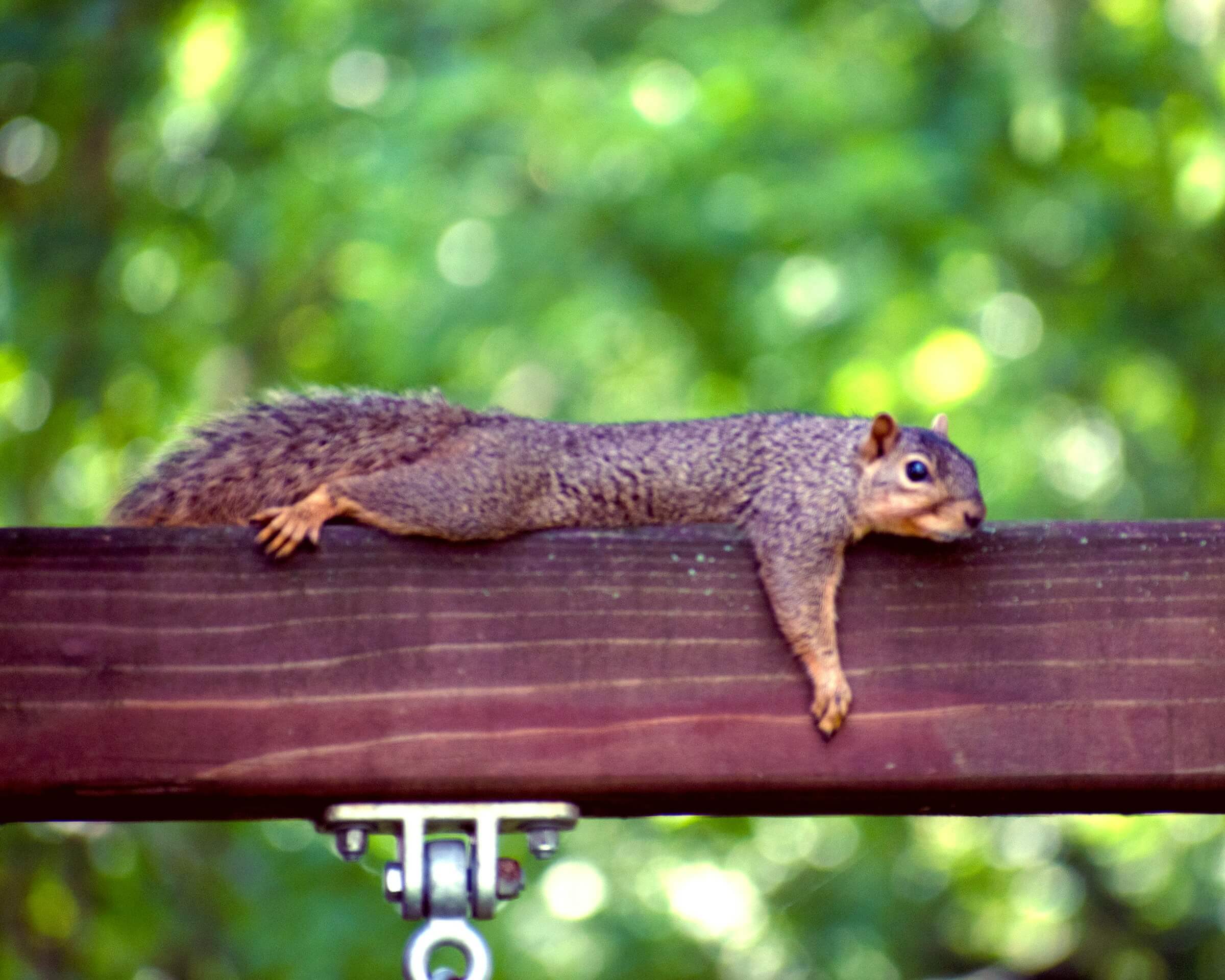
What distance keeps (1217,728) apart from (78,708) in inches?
37.6

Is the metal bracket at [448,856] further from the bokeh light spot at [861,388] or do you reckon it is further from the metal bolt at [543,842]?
the bokeh light spot at [861,388]

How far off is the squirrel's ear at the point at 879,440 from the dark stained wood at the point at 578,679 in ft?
2.40

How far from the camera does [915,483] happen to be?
6.38ft

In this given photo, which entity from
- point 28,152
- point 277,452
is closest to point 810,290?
point 277,452

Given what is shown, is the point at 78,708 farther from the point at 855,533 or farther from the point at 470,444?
the point at 855,533

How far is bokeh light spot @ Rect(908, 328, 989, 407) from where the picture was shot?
4.32m

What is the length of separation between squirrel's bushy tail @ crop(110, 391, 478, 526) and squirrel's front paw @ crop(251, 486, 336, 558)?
262 millimetres

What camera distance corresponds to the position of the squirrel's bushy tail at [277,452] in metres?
1.76

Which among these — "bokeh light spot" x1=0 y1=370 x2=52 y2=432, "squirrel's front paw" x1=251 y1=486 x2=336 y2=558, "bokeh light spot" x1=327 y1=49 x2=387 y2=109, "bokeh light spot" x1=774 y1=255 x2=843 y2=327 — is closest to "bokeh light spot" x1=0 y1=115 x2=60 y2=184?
"bokeh light spot" x1=0 y1=370 x2=52 y2=432

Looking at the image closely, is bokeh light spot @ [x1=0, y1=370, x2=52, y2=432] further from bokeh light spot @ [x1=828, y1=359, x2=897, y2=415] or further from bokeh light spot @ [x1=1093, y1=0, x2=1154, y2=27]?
bokeh light spot @ [x1=1093, y1=0, x2=1154, y2=27]

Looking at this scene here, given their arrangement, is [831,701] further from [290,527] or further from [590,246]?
[590,246]

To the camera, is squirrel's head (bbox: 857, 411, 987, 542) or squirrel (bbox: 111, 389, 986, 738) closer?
squirrel (bbox: 111, 389, 986, 738)

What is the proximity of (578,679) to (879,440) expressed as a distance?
0.97 metres

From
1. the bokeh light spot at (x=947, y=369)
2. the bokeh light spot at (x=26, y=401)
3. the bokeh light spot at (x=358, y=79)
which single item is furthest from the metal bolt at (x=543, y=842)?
the bokeh light spot at (x=358, y=79)
